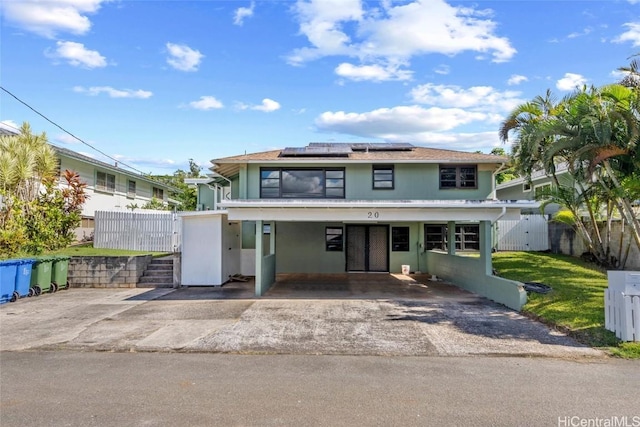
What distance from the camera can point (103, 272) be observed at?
13891 mm

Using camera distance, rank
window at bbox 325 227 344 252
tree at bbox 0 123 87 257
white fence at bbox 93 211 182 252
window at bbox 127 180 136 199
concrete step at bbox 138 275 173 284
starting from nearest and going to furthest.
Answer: concrete step at bbox 138 275 173 284 < tree at bbox 0 123 87 257 < window at bbox 325 227 344 252 < white fence at bbox 93 211 182 252 < window at bbox 127 180 136 199

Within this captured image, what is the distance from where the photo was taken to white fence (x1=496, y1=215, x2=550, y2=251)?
1931cm

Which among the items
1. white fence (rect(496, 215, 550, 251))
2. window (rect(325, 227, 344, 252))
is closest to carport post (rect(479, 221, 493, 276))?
window (rect(325, 227, 344, 252))

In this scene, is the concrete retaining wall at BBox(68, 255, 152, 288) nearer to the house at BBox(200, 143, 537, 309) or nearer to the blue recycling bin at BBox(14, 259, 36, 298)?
the blue recycling bin at BBox(14, 259, 36, 298)

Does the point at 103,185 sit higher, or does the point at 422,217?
the point at 103,185

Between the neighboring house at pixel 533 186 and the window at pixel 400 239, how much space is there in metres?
6.75

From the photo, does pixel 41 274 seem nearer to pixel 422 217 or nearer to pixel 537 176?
pixel 422 217

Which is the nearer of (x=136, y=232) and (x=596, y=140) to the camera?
(x=596, y=140)

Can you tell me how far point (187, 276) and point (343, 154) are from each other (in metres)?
7.29

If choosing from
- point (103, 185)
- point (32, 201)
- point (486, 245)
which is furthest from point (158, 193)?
point (486, 245)

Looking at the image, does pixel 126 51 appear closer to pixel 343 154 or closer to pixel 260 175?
pixel 260 175

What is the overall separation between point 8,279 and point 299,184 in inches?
370
